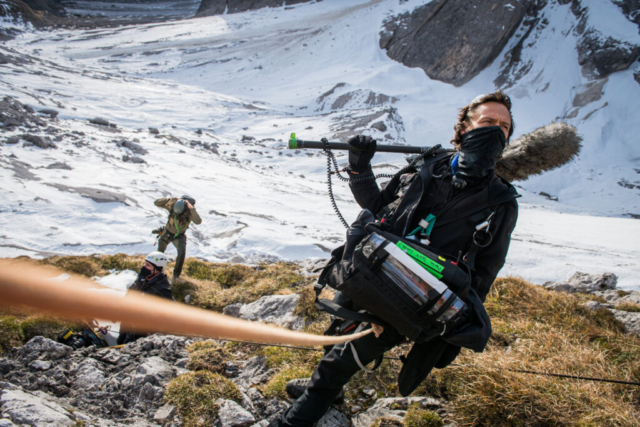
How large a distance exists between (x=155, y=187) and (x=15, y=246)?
6770mm

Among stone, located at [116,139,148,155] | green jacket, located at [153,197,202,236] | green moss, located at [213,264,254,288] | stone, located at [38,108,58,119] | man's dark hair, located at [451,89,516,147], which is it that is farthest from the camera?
stone, located at [38,108,58,119]

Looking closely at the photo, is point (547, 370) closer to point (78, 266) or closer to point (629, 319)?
point (629, 319)

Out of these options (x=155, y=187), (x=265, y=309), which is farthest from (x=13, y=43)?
(x=265, y=309)

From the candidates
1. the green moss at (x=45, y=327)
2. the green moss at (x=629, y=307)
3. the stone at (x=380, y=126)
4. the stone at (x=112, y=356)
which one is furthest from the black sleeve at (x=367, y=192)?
the stone at (x=380, y=126)

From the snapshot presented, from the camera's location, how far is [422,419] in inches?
105

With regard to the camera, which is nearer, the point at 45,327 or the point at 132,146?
the point at 45,327

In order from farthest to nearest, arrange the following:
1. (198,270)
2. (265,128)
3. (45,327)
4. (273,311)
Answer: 1. (265,128)
2. (198,270)
3. (273,311)
4. (45,327)

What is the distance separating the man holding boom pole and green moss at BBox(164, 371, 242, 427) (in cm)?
63

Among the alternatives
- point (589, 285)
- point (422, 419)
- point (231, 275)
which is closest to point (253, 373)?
point (422, 419)

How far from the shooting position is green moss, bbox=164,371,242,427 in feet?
9.02

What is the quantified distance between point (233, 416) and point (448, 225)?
2.34m

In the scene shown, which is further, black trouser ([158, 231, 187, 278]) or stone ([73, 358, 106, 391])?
black trouser ([158, 231, 187, 278])

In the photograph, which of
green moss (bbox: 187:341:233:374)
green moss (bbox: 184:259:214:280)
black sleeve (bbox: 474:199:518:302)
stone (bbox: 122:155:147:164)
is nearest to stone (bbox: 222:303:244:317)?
green moss (bbox: 187:341:233:374)

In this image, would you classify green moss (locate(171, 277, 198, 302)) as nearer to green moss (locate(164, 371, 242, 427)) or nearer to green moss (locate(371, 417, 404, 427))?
green moss (locate(164, 371, 242, 427))
